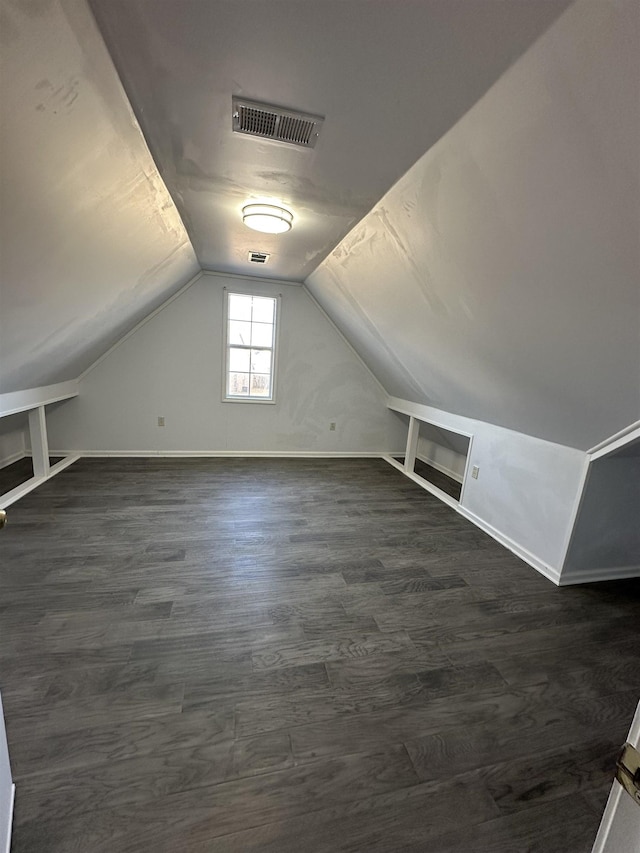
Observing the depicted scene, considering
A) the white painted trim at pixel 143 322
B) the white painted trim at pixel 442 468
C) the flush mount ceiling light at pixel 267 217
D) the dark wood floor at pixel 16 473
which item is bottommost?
the dark wood floor at pixel 16 473

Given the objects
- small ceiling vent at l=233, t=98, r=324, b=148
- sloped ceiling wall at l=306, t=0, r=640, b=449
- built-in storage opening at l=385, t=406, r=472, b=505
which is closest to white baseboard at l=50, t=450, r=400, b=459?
built-in storage opening at l=385, t=406, r=472, b=505

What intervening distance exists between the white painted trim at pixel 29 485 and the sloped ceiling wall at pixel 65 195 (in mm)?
948

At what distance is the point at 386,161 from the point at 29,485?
12.8 ft

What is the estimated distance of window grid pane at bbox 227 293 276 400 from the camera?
4.52 metres

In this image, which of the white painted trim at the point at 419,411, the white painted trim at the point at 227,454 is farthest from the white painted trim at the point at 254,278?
the white painted trim at the point at 227,454

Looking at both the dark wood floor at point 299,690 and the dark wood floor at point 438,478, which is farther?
the dark wood floor at point 438,478

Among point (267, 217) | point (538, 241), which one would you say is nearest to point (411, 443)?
point (267, 217)

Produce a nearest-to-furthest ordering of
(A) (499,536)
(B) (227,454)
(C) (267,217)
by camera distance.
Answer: (C) (267,217)
(A) (499,536)
(B) (227,454)

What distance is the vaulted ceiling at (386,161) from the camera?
0.90m

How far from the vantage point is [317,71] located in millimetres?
1096

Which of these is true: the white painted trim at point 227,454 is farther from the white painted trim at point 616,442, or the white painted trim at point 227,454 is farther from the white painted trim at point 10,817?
the white painted trim at point 10,817

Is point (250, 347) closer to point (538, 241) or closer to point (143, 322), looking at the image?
point (143, 322)

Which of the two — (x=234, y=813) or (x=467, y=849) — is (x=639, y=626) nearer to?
(x=467, y=849)

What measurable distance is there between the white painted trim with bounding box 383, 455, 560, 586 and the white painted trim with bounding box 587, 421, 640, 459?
35.3 inches
